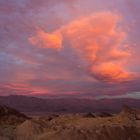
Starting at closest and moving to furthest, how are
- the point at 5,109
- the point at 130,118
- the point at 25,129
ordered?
1. the point at 25,129
2. the point at 130,118
3. the point at 5,109

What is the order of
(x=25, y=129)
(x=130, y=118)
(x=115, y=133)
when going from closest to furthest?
(x=115, y=133) < (x=25, y=129) < (x=130, y=118)

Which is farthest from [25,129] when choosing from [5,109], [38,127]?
[5,109]

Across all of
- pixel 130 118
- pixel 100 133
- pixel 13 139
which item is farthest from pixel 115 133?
pixel 130 118

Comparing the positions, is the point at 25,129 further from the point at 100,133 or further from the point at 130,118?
the point at 130,118

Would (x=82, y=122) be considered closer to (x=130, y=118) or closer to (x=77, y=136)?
(x=130, y=118)

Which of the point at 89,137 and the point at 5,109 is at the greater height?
the point at 5,109

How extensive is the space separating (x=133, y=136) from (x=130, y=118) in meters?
16.7

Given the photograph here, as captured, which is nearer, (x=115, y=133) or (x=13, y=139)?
(x=115, y=133)

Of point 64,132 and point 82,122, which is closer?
point 64,132

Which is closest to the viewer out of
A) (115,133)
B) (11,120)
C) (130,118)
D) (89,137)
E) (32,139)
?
(89,137)

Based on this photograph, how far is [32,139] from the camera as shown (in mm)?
22375

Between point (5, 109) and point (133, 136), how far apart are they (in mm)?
28729

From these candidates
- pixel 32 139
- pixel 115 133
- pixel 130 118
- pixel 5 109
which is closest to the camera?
pixel 115 133

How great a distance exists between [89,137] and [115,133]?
1861 mm
